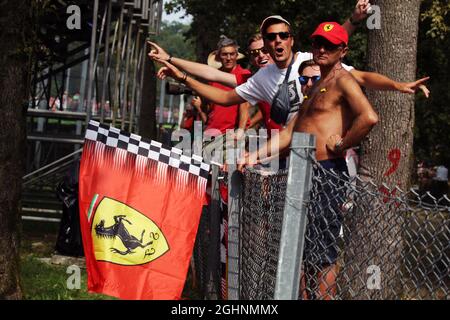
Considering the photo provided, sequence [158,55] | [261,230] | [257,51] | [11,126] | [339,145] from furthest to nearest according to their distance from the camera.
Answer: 1. [257,51]
2. [11,126]
3. [158,55]
4. [339,145]
5. [261,230]

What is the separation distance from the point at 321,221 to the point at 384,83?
61.2 inches

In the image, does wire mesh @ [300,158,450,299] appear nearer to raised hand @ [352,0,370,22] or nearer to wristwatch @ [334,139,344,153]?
wristwatch @ [334,139,344,153]

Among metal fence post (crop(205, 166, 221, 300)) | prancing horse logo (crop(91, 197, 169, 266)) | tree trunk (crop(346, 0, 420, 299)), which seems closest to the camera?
prancing horse logo (crop(91, 197, 169, 266))

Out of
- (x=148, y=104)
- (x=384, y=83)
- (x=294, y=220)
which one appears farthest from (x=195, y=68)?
(x=148, y=104)

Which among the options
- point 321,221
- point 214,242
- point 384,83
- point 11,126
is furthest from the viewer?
point 11,126

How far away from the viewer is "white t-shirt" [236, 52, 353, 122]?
271 inches

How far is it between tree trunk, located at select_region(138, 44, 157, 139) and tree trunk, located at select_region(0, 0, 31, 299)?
17.1 metres

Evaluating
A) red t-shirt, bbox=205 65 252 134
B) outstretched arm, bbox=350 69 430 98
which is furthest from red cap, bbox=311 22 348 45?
red t-shirt, bbox=205 65 252 134

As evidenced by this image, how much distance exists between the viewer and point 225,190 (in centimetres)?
664

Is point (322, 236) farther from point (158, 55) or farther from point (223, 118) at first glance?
point (223, 118)

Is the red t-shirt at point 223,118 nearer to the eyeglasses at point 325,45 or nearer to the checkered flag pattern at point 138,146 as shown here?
the checkered flag pattern at point 138,146

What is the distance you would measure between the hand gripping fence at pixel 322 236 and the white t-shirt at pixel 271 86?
1.00 meters

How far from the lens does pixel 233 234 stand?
6.21 metres

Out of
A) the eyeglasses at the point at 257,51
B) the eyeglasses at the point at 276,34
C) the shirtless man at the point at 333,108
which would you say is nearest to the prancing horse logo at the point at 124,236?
the shirtless man at the point at 333,108
